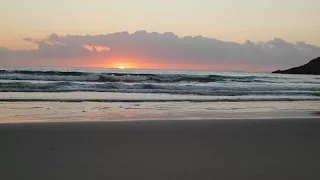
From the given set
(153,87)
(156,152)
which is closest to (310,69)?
(153,87)

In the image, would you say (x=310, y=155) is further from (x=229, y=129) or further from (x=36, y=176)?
(x=36, y=176)

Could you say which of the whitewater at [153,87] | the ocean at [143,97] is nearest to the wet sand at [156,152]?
the ocean at [143,97]

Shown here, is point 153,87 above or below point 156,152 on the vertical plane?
above

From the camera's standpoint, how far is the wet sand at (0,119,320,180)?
381 centimetres

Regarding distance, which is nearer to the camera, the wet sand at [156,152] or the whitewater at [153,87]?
the wet sand at [156,152]

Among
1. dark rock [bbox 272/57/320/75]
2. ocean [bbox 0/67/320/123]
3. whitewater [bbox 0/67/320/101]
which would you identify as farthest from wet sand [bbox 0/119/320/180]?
dark rock [bbox 272/57/320/75]

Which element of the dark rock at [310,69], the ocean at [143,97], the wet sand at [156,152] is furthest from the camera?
the dark rock at [310,69]

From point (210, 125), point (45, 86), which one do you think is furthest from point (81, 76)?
point (210, 125)

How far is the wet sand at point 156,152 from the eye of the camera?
3807 mm

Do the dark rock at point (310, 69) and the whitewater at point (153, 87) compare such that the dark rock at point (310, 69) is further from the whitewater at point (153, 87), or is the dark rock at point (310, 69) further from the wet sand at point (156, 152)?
the wet sand at point (156, 152)

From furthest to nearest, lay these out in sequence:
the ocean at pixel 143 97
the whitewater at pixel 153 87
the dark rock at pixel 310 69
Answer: the dark rock at pixel 310 69
the whitewater at pixel 153 87
the ocean at pixel 143 97

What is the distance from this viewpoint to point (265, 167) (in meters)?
4.12

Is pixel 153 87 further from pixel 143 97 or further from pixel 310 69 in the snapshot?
pixel 310 69

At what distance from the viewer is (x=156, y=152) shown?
4.65m
